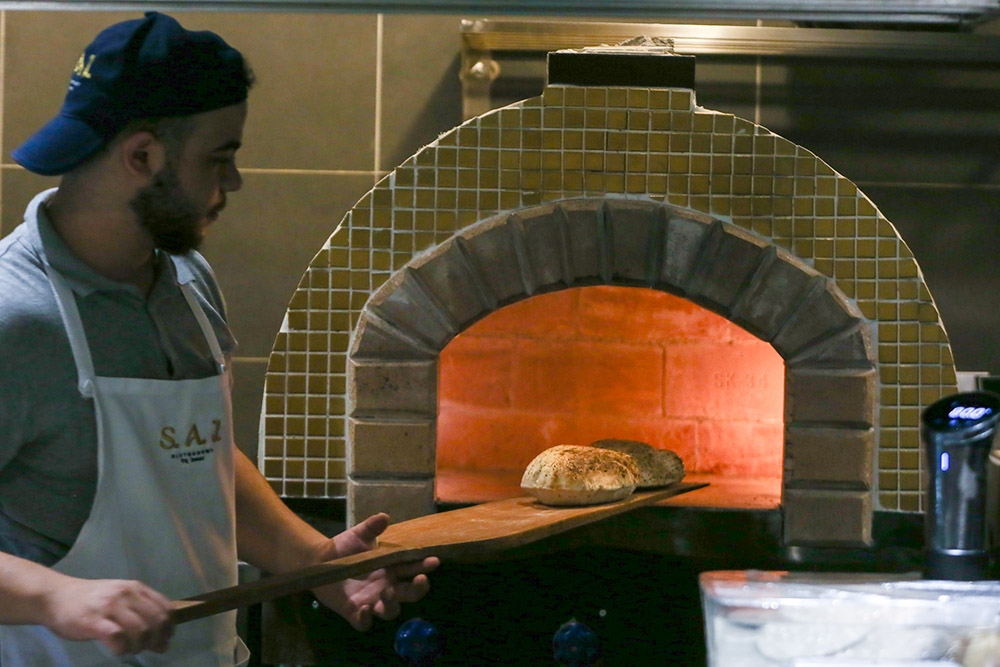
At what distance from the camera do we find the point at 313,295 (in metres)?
1.73

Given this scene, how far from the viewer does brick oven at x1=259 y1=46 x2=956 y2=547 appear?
5.56 feet

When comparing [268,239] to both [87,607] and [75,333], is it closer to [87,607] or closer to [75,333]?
[75,333]

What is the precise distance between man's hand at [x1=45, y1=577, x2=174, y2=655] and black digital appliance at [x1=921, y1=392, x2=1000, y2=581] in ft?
2.55

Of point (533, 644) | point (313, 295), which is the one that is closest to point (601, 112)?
point (313, 295)

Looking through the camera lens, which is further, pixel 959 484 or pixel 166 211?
pixel 166 211

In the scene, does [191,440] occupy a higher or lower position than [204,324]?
lower

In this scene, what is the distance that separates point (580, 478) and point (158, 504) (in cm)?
67

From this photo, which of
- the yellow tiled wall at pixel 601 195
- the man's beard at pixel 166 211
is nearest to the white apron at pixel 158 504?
the man's beard at pixel 166 211

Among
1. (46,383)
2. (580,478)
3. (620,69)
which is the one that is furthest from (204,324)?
(620,69)

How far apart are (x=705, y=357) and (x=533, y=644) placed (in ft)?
2.31

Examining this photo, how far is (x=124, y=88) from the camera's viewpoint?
45.0 inches

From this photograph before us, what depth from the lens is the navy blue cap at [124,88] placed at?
1.14 m

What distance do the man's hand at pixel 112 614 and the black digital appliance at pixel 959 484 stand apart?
0.78 metres

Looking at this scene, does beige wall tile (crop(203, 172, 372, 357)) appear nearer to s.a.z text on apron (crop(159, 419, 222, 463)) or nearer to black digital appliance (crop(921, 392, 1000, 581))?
s.a.z text on apron (crop(159, 419, 222, 463))
